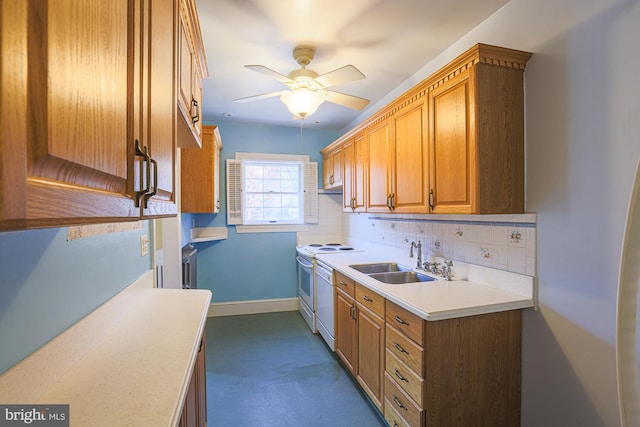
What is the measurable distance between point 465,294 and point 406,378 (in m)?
0.59

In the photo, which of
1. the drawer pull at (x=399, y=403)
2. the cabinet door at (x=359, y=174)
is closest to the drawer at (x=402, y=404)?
the drawer pull at (x=399, y=403)

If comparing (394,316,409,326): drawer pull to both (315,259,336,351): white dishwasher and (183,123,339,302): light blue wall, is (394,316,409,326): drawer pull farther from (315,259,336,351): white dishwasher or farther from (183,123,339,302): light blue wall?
(183,123,339,302): light blue wall

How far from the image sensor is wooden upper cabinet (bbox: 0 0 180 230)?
1.12 feet

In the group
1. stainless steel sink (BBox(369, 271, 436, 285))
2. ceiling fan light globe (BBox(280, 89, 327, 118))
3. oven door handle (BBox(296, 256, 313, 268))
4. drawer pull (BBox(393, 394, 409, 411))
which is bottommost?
drawer pull (BBox(393, 394, 409, 411))

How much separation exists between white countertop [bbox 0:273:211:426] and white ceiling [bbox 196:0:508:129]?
173 centimetres

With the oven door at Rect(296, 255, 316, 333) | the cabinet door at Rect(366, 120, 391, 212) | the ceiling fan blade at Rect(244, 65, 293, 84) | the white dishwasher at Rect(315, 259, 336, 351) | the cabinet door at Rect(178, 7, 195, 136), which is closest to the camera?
the cabinet door at Rect(178, 7, 195, 136)

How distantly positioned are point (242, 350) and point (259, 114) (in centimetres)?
268

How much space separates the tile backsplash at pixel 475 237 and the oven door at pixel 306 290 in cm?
99

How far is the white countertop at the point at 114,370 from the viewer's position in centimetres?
73

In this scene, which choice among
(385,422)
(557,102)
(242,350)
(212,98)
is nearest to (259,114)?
(212,98)

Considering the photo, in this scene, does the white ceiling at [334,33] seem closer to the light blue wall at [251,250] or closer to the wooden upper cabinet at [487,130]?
the wooden upper cabinet at [487,130]

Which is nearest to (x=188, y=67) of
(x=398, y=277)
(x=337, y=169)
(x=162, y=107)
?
(x=162, y=107)

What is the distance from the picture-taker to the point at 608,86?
1294 mm

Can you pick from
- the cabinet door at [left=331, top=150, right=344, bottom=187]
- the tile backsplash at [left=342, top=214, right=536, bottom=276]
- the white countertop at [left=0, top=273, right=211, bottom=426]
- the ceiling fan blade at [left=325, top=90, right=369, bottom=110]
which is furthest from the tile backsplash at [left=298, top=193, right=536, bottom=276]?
the white countertop at [left=0, top=273, right=211, bottom=426]
